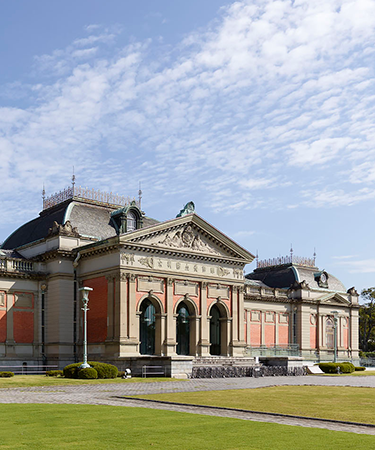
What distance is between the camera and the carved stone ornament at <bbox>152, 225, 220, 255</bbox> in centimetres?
5160

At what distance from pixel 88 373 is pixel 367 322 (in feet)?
240

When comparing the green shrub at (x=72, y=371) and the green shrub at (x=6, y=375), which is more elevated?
the green shrub at (x=72, y=371)

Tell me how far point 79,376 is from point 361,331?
7442 centimetres

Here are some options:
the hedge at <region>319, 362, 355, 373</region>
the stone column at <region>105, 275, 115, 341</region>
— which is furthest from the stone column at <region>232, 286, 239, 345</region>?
the stone column at <region>105, 275, 115, 341</region>

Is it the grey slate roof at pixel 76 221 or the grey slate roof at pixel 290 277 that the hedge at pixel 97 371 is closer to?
the grey slate roof at pixel 76 221

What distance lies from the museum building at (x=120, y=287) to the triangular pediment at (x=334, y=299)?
21849 mm

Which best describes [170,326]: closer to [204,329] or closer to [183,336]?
[204,329]

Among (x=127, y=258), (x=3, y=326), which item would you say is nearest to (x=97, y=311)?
(x=127, y=258)

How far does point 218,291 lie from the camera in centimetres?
5519

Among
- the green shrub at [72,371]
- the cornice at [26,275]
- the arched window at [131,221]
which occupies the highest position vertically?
the arched window at [131,221]

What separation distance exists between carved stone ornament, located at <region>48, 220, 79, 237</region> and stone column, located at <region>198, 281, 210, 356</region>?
1199cm

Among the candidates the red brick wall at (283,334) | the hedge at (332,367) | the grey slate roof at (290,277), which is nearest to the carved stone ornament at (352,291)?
the grey slate roof at (290,277)

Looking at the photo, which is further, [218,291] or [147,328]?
[218,291]

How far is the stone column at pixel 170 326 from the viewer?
50.0 m
